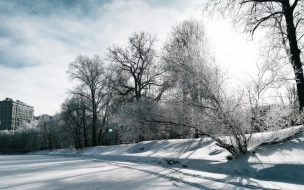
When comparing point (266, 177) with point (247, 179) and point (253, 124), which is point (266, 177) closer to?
point (247, 179)

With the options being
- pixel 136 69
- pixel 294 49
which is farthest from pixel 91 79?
pixel 294 49

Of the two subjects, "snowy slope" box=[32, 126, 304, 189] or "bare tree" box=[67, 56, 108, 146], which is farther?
"bare tree" box=[67, 56, 108, 146]

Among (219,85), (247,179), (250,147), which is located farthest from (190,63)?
(247,179)

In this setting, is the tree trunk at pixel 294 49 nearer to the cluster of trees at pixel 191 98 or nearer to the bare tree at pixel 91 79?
the cluster of trees at pixel 191 98

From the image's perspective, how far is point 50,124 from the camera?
8200 centimetres

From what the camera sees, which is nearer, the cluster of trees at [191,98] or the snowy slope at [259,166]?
the snowy slope at [259,166]

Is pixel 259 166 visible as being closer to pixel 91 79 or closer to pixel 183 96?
pixel 183 96

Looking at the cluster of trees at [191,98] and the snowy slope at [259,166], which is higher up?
the cluster of trees at [191,98]

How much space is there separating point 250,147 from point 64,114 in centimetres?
4358

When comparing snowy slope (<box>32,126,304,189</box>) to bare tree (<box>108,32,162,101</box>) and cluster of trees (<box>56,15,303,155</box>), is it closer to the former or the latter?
cluster of trees (<box>56,15,303,155</box>)

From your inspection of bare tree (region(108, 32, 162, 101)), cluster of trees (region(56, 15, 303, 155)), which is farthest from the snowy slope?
bare tree (region(108, 32, 162, 101))

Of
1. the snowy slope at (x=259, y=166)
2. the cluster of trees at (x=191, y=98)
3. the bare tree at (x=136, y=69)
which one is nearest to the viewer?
the snowy slope at (x=259, y=166)

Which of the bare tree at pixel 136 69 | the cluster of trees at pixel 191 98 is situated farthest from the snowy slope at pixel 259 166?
the bare tree at pixel 136 69

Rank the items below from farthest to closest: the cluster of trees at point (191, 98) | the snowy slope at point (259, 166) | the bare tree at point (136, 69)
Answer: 1. the bare tree at point (136, 69)
2. the cluster of trees at point (191, 98)
3. the snowy slope at point (259, 166)
